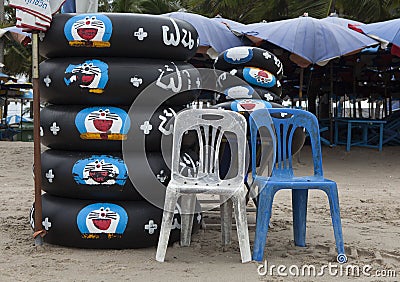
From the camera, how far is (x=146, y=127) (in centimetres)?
462

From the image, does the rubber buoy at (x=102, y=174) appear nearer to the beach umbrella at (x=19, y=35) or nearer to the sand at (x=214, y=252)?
the sand at (x=214, y=252)

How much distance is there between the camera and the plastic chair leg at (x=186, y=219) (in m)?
4.79

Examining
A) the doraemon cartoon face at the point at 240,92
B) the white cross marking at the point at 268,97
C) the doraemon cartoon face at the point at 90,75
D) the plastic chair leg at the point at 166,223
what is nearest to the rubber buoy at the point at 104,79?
the doraemon cartoon face at the point at 90,75

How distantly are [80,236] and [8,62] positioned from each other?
28.8 meters

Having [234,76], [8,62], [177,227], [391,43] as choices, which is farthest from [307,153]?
[8,62]

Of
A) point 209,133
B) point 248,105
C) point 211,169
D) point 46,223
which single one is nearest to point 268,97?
point 248,105

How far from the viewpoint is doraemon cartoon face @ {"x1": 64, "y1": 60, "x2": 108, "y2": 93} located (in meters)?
4.56

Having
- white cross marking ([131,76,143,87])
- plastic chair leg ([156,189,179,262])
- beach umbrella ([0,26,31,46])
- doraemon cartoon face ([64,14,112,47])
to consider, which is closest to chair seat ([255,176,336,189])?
plastic chair leg ([156,189,179,262])

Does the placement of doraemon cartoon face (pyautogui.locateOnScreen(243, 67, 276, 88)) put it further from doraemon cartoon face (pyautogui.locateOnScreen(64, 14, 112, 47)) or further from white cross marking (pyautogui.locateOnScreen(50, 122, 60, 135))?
white cross marking (pyautogui.locateOnScreen(50, 122, 60, 135))

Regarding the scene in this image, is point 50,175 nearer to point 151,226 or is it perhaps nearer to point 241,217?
point 151,226

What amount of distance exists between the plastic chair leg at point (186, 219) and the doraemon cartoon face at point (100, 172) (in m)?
0.63

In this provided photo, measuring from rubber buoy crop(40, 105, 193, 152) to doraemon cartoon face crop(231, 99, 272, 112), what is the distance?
2.14 ft

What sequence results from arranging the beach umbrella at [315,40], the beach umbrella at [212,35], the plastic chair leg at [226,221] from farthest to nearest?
the beach umbrella at [212,35], the beach umbrella at [315,40], the plastic chair leg at [226,221]

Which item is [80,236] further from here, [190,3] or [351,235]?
[190,3]
